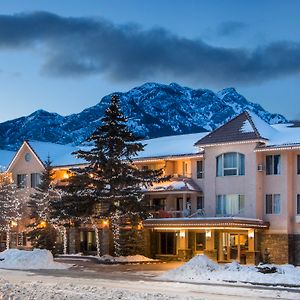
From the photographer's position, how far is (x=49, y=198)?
62812mm

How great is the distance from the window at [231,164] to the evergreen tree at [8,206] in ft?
70.6

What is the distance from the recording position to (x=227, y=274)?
117ft

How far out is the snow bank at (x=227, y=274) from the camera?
33969mm

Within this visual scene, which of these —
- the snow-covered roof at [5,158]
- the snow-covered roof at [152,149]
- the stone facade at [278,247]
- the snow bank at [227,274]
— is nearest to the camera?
the snow bank at [227,274]

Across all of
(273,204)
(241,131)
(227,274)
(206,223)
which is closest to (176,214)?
(206,223)

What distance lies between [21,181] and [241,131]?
26315 mm

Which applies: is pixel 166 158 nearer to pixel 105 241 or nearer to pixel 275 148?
pixel 105 241

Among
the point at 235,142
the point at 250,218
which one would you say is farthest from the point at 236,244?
the point at 235,142

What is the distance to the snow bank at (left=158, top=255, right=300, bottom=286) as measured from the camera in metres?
34.0

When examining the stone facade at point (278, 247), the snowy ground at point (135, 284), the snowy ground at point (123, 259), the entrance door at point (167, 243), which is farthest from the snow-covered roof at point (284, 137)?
the snowy ground at point (135, 284)

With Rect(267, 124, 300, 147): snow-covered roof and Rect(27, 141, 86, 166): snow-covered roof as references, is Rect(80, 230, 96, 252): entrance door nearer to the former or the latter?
Rect(27, 141, 86, 166): snow-covered roof

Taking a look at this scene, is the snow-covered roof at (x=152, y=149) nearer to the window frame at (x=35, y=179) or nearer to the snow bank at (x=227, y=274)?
the window frame at (x=35, y=179)

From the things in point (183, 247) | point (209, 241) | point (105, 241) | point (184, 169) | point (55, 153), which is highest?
point (55, 153)

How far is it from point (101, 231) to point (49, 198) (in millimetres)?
6090
